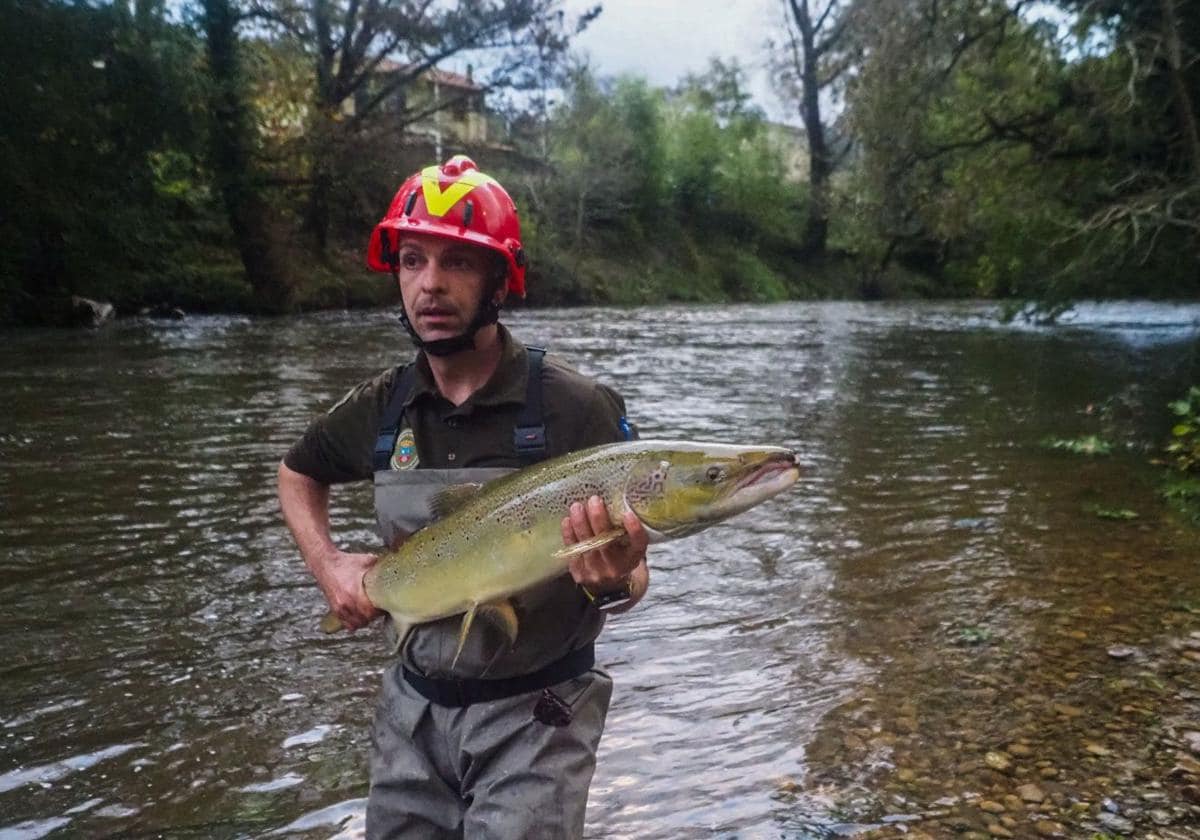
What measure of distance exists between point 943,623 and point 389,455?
12.9ft

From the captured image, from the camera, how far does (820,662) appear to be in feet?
16.8

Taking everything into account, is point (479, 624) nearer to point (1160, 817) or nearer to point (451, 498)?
point (451, 498)

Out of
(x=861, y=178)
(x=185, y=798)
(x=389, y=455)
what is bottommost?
(x=185, y=798)

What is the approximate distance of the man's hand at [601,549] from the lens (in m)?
2.25

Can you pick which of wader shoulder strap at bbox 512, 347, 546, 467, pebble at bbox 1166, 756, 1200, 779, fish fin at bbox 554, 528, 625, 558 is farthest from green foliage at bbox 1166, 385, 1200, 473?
fish fin at bbox 554, 528, 625, 558

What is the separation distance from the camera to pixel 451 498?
250 centimetres

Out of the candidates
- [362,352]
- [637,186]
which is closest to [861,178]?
[362,352]

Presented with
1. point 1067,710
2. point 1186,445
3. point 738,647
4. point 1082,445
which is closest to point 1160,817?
point 1067,710

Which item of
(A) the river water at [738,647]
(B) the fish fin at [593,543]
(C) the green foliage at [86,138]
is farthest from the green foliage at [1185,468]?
(C) the green foliage at [86,138]

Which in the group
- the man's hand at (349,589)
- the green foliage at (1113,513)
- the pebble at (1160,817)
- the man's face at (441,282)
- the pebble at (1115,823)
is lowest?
the pebble at (1115,823)

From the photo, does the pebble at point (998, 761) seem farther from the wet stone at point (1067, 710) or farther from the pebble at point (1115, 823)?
the wet stone at point (1067, 710)

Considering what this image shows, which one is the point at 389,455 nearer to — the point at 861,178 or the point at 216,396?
the point at 216,396

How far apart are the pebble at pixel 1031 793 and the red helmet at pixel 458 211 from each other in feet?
8.60

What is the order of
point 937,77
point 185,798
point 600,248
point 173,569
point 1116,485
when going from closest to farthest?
point 185,798 < point 173,569 < point 1116,485 < point 937,77 < point 600,248
